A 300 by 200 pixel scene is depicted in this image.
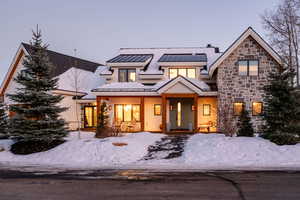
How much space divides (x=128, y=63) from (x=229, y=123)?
37.0ft

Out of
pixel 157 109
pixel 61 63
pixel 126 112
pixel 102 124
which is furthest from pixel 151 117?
pixel 61 63

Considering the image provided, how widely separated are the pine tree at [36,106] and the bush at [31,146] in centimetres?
→ 47

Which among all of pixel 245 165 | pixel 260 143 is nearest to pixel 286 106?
pixel 260 143

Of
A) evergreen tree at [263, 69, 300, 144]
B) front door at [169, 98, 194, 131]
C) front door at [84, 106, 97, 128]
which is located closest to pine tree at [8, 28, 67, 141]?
front door at [84, 106, 97, 128]

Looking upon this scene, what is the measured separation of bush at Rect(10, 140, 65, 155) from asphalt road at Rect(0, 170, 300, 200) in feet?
13.0

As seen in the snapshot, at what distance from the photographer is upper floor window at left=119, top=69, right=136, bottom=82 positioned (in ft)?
69.8

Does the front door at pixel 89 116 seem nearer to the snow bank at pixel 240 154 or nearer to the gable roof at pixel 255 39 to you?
the snow bank at pixel 240 154

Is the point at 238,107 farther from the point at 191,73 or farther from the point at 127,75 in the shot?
the point at 127,75

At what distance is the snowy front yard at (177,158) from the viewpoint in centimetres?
1008

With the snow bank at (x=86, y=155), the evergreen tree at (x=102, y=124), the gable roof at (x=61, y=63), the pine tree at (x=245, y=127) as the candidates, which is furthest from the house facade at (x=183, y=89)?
the snow bank at (x=86, y=155)

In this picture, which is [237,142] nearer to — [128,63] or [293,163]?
[293,163]

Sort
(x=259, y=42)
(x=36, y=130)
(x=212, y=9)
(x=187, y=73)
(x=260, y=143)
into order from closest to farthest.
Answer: (x=260, y=143) → (x=36, y=130) → (x=259, y=42) → (x=187, y=73) → (x=212, y=9)

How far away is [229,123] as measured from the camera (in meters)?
13.8

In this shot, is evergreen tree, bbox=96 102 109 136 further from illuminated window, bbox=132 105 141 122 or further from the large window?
illuminated window, bbox=132 105 141 122
